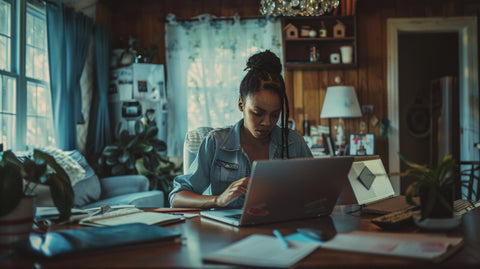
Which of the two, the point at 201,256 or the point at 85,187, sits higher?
the point at 201,256

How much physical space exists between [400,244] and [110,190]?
3.29m

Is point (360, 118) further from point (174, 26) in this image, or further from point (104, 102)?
point (104, 102)

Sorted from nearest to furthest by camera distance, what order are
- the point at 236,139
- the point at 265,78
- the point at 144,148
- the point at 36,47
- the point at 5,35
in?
the point at 265,78 < the point at 236,139 < the point at 5,35 < the point at 36,47 < the point at 144,148

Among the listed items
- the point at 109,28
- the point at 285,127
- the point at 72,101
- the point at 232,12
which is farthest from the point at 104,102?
the point at 285,127

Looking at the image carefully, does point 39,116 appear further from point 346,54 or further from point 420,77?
point 420,77

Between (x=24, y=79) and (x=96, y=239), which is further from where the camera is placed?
(x=24, y=79)

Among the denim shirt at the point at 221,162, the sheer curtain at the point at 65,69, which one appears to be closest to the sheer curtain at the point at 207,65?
the sheer curtain at the point at 65,69

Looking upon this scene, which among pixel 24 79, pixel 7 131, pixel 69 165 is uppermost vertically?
pixel 24 79

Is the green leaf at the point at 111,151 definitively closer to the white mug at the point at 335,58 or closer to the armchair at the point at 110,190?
the armchair at the point at 110,190

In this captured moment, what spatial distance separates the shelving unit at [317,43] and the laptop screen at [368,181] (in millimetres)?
3055

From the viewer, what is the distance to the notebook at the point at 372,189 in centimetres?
157

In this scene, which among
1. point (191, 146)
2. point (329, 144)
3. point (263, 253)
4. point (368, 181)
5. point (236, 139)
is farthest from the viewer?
point (329, 144)

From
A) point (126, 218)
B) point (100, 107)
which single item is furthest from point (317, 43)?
point (126, 218)

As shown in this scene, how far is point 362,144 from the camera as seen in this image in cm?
452
